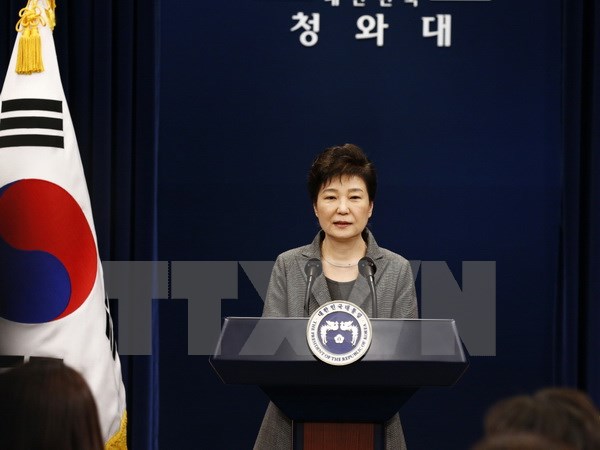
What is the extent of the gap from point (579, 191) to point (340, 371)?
2364mm

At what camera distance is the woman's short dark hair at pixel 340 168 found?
2.77 meters

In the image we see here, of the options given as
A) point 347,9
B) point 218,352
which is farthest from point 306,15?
point 218,352

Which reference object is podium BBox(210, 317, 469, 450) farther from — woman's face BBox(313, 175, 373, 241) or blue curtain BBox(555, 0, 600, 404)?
blue curtain BBox(555, 0, 600, 404)

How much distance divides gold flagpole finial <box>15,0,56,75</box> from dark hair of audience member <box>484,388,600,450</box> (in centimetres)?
260

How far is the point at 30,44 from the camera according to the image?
137 inches

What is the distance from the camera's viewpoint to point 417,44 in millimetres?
4344

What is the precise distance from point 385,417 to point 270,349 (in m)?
0.34

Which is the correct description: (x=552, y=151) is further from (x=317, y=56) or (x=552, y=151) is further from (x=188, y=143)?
(x=188, y=143)

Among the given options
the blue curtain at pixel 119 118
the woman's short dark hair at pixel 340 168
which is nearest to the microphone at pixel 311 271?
the woman's short dark hair at pixel 340 168

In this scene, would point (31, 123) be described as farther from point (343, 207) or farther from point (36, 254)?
point (343, 207)

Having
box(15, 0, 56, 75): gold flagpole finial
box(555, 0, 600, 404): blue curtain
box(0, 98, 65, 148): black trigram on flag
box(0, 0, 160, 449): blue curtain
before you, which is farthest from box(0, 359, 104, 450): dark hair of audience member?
box(555, 0, 600, 404): blue curtain

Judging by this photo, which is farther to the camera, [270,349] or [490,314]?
[490,314]

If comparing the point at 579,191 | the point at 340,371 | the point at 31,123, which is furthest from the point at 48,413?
the point at 579,191

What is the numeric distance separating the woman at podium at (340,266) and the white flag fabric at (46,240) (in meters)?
0.99
